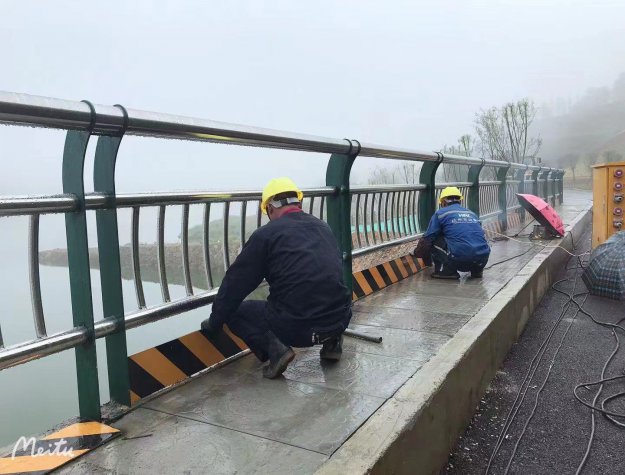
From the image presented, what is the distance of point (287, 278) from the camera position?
2.95 meters

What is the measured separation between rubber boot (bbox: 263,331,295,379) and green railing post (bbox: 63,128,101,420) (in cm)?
97

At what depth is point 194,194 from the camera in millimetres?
2945

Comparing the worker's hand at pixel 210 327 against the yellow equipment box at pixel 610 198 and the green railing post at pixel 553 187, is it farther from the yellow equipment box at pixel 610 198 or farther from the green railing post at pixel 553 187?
the green railing post at pixel 553 187

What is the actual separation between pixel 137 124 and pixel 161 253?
2.84 feet

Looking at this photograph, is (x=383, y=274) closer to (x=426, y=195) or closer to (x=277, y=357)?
(x=426, y=195)

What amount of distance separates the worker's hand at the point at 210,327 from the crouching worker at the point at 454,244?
3395mm

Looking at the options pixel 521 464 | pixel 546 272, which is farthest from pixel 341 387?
pixel 546 272

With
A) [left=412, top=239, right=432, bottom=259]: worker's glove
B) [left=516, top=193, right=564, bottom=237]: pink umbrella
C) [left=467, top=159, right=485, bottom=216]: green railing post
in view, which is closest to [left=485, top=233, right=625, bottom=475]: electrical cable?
[left=412, top=239, right=432, bottom=259]: worker's glove

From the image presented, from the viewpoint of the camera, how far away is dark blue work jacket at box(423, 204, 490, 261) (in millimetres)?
5629

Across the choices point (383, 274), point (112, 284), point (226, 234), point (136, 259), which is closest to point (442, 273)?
point (383, 274)

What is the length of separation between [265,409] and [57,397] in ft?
5.51

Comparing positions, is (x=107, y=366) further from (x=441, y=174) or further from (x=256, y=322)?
(x=441, y=174)

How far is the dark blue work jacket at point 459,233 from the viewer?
5629 mm

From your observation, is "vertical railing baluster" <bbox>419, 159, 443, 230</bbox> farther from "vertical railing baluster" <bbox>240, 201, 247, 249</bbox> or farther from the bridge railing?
"vertical railing baluster" <bbox>240, 201, 247, 249</bbox>
